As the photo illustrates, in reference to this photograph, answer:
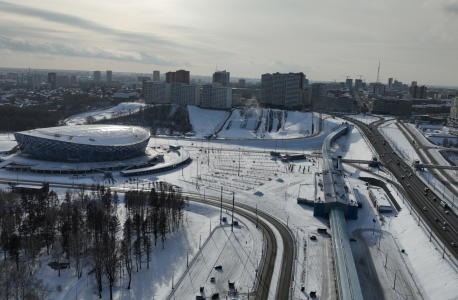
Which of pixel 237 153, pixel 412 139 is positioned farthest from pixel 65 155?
pixel 412 139

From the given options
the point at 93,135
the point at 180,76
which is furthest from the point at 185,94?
the point at 93,135

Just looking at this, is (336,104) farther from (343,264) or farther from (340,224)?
(343,264)

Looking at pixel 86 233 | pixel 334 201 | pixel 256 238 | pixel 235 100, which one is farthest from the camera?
pixel 235 100

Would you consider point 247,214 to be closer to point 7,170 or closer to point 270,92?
point 7,170

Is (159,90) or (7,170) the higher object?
(159,90)

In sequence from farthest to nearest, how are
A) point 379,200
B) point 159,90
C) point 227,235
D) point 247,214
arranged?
1. point 159,90
2. point 379,200
3. point 247,214
4. point 227,235

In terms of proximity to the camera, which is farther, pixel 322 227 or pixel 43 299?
pixel 322 227

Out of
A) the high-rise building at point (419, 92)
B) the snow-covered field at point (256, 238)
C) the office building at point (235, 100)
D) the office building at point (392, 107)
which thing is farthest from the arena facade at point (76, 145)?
the high-rise building at point (419, 92)
